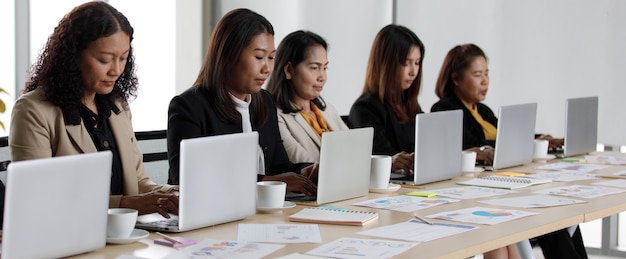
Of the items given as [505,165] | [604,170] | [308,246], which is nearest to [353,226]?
[308,246]

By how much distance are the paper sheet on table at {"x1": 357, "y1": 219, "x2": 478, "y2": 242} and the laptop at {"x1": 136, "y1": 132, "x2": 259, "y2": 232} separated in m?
0.34

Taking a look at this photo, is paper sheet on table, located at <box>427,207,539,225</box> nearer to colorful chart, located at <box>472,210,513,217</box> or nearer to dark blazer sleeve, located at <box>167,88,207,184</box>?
colorful chart, located at <box>472,210,513,217</box>

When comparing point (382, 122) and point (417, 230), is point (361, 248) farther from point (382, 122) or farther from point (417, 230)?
point (382, 122)

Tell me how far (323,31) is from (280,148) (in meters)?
2.79

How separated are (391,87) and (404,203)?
139 cm

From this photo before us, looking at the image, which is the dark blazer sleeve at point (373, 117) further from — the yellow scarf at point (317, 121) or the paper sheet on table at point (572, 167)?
the paper sheet on table at point (572, 167)

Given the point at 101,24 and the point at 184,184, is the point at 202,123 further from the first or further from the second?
the point at 184,184

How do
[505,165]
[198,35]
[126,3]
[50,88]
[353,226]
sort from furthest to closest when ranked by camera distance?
[198,35] → [126,3] → [505,165] → [50,88] → [353,226]

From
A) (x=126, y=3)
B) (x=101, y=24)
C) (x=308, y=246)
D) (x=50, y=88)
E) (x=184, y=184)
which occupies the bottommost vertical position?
(x=308, y=246)

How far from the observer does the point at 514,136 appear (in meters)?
3.56

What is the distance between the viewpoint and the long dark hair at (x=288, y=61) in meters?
3.59

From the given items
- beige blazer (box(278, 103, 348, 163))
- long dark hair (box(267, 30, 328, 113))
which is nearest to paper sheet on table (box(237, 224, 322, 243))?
beige blazer (box(278, 103, 348, 163))

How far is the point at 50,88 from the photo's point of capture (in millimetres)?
2449

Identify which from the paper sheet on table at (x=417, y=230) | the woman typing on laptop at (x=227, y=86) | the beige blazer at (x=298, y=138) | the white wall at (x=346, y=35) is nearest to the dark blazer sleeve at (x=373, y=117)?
the beige blazer at (x=298, y=138)
